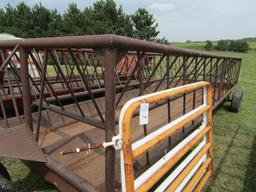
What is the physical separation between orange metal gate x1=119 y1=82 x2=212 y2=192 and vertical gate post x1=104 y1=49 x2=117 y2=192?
0.08 metres

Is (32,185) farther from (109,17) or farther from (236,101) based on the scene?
(109,17)

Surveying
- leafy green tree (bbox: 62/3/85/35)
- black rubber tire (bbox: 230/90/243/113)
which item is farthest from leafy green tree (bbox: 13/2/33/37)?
black rubber tire (bbox: 230/90/243/113)

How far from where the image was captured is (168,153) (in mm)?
1924

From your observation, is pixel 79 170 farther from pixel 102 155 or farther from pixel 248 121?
pixel 248 121

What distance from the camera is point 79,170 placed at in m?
2.19

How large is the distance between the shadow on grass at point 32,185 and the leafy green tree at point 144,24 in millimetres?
26734

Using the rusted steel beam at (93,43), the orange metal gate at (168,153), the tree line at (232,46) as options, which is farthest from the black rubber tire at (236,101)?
the tree line at (232,46)

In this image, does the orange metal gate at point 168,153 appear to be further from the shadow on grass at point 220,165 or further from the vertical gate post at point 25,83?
the vertical gate post at point 25,83

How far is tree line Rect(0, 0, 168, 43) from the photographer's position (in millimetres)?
26078

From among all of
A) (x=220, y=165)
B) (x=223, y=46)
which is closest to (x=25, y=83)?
(x=220, y=165)

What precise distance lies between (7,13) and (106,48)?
30.4m

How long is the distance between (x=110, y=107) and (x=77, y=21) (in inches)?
1043

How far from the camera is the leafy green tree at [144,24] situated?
1115 inches

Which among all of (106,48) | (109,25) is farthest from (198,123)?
(109,25)
